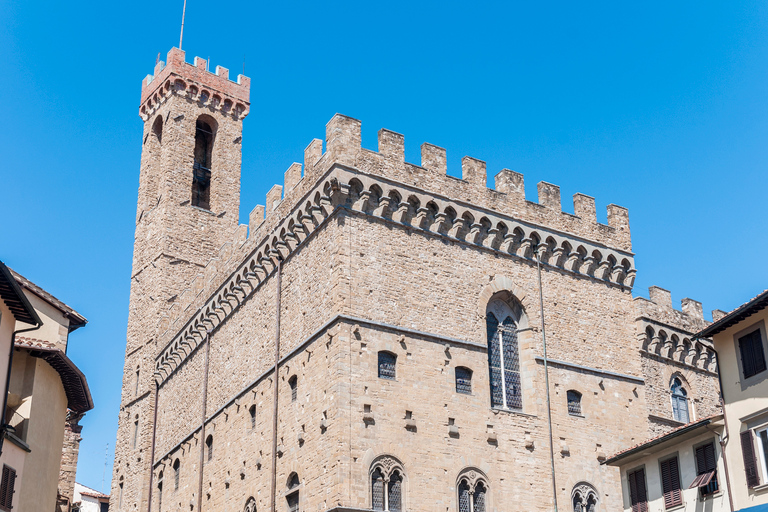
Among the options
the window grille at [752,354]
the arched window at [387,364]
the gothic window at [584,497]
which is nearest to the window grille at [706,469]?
the window grille at [752,354]

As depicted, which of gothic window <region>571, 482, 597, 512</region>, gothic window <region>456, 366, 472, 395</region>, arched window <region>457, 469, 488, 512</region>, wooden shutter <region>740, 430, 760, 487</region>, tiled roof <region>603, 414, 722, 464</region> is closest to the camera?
wooden shutter <region>740, 430, 760, 487</region>

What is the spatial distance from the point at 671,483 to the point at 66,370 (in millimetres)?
14716

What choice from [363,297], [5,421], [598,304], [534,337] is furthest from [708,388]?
[5,421]

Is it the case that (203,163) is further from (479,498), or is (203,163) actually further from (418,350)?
(479,498)

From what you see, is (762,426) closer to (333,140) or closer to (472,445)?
(472,445)

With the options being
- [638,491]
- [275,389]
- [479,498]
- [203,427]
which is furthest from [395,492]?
[203,427]

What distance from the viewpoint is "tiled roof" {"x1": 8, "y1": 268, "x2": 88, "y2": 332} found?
2322 centimetres

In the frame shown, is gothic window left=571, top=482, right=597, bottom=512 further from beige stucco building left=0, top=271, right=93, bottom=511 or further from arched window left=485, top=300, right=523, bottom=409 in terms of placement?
beige stucco building left=0, top=271, right=93, bottom=511

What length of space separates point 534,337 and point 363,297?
17.5 ft

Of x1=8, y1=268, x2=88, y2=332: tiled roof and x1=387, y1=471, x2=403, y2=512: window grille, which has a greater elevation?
x1=8, y1=268, x2=88, y2=332: tiled roof

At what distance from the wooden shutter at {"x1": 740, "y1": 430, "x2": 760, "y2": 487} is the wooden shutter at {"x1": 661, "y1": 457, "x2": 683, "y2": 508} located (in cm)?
230

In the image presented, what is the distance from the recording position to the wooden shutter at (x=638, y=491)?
23.8 meters

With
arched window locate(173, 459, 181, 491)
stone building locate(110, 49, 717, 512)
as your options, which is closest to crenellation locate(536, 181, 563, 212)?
stone building locate(110, 49, 717, 512)

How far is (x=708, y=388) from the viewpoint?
3131 centimetres
